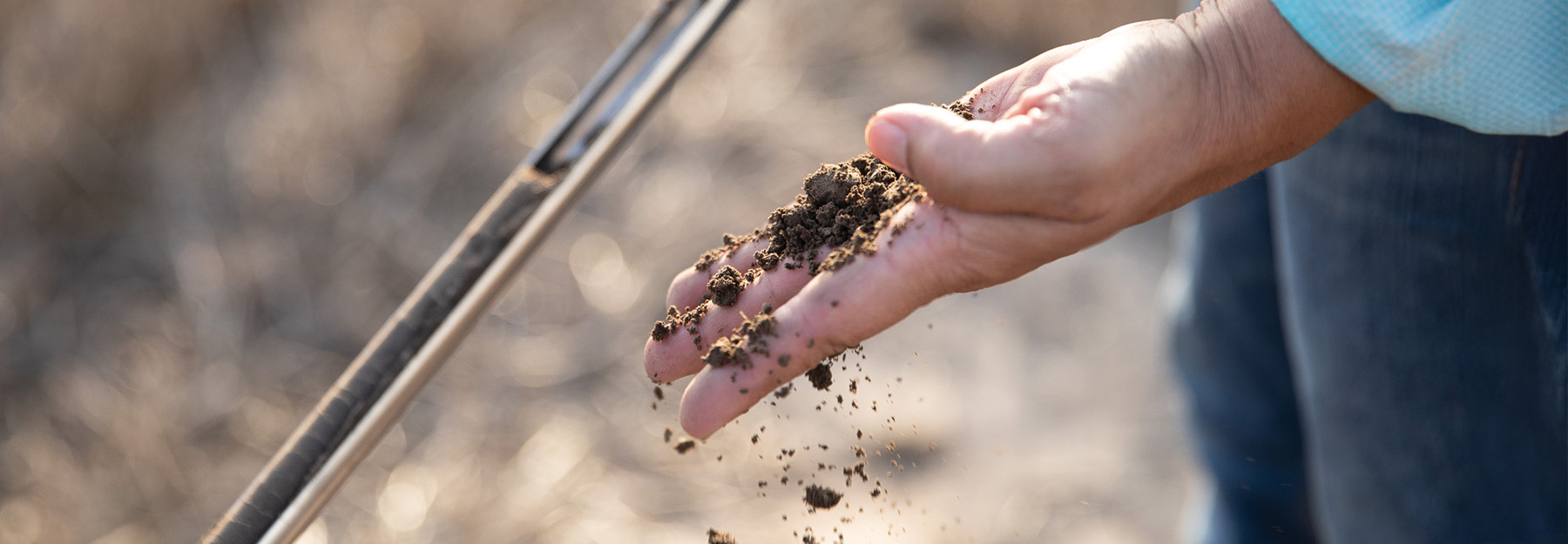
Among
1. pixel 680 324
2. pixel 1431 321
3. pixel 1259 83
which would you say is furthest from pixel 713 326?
pixel 1431 321

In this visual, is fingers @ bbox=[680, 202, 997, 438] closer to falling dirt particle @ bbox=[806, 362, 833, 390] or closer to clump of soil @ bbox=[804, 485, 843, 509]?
falling dirt particle @ bbox=[806, 362, 833, 390]

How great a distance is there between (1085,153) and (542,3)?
2698mm

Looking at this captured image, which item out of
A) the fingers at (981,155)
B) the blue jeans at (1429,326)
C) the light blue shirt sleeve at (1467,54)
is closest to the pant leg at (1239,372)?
the blue jeans at (1429,326)

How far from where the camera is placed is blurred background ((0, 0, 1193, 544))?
1.95m

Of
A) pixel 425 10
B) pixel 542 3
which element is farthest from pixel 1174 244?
pixel 425 10

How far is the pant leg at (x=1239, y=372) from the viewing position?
51.9 inches

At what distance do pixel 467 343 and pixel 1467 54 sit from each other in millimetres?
2162

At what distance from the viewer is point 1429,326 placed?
3.12 ft

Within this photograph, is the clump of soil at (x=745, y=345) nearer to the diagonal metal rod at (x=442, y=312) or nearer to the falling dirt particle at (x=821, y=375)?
the falling dirt particle at (x=821, y=375)

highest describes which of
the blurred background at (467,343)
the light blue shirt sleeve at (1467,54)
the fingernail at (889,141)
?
the light blue shirt sleeve at (1467,54)

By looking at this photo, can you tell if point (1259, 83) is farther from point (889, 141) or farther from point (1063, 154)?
point (889, 141)

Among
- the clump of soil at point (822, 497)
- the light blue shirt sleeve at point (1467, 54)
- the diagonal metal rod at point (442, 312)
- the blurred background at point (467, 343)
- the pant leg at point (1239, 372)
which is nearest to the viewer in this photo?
the light blue shirt sleeve at point (1467, 54)

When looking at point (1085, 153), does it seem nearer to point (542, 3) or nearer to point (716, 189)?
point (716, 189)

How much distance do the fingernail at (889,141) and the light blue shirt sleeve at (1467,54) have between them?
362 mm
